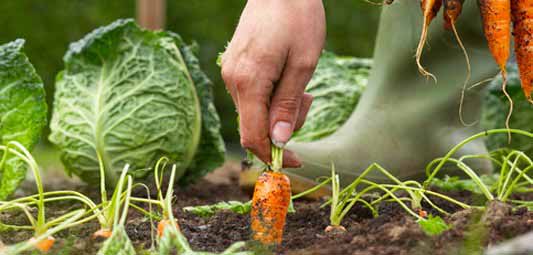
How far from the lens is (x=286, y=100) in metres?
1.92

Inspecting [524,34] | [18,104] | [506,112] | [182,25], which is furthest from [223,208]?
[182,25]

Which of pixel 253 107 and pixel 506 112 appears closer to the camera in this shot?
pixel 253 107

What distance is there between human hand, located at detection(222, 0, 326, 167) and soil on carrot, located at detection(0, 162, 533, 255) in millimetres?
284

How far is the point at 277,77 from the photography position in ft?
6.29

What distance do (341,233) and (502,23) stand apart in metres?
0.73

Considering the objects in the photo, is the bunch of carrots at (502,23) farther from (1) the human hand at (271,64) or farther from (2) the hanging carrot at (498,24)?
(1) the human hand at (271,64)

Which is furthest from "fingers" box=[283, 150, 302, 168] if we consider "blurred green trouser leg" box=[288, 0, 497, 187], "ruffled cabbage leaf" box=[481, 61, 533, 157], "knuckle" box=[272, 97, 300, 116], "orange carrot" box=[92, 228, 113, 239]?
"ruffled cabbage leaf" box=[481, 61, 533, 157]

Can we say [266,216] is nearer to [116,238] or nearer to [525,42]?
[116,238]

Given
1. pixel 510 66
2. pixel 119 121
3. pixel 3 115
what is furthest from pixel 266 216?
pixel 510 66

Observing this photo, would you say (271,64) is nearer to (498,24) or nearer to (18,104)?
(498,24)

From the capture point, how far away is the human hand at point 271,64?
1.88 metres

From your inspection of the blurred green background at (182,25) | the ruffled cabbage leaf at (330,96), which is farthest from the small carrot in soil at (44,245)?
the blurred green background at (182,25)

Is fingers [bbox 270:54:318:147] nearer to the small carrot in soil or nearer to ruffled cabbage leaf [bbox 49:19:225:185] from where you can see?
the small carrot in soil

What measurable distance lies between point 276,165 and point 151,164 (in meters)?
1.31
